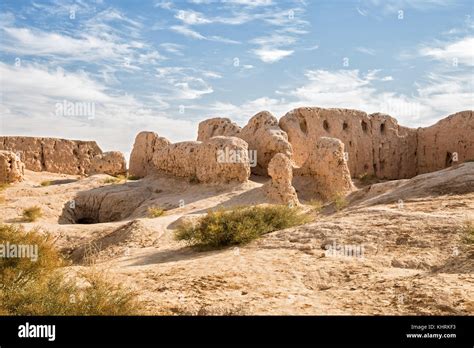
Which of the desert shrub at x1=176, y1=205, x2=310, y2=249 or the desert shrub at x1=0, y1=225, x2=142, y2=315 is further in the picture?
the desert shrub at x1=176, y1=205, x2=310, y2=249

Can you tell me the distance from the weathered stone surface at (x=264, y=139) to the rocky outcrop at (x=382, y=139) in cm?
116

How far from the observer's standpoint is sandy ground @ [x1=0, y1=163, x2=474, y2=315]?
578cm

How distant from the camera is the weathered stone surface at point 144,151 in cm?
2538

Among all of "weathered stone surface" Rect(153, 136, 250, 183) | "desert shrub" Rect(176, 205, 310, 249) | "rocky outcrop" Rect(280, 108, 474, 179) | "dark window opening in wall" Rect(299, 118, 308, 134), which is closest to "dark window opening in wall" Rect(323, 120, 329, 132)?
"rocky outcrop" Rect(280, 108, 474, 179)

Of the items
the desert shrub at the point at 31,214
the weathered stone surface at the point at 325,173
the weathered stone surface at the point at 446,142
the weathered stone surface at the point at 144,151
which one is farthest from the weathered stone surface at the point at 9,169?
the weathered stone surface at the point at 446,142

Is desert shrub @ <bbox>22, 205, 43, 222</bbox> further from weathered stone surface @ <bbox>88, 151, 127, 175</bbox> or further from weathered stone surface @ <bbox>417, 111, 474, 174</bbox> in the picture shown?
weathered stone surface @ <bbox>417, 111, 474, 174</bbox>

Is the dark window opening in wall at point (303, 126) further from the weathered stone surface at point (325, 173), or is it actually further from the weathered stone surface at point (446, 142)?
the weathered stone surface at point (446, 142)

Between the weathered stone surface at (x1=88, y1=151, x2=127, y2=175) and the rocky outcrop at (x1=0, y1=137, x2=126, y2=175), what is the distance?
Result: 184 cm

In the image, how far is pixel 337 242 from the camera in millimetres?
9055

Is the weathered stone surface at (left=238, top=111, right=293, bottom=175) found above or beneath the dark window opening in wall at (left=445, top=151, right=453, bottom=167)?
above

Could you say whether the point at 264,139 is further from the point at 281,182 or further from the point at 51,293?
the point at 51,293

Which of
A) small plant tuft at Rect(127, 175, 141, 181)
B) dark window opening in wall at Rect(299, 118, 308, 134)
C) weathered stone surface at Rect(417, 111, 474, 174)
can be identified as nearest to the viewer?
weathered stone surface at Rect(417, 111, 474, 174)
